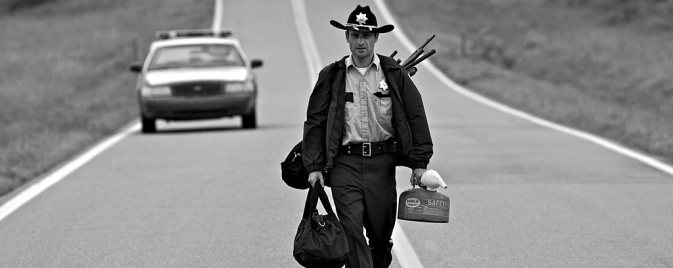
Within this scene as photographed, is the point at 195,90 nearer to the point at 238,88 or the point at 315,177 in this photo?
the point at 238,88

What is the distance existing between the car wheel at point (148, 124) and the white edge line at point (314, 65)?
10.7 m

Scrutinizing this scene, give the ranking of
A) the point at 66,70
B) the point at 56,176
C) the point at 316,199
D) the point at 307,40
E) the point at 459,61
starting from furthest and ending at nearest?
the point at 307,40
the point at 459,61
the point at 66,70
the point at 56,176
the point at 316,199

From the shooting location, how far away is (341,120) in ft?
22.6

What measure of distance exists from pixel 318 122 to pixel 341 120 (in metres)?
0.14

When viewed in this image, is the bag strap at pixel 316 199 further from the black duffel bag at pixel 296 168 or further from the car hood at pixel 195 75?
the car hood at pixel 195 75

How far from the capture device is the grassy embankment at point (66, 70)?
18688 mm

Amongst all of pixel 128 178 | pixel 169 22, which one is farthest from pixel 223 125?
pixel 169 22

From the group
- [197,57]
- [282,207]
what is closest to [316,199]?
[282,207]

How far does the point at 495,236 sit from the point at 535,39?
37.4 meters

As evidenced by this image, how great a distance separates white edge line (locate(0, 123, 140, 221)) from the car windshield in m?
1.35

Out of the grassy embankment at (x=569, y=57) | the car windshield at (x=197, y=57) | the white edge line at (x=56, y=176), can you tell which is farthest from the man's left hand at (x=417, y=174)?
the car windshield at (x=197, y=57)

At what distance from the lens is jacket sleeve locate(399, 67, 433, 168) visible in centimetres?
690

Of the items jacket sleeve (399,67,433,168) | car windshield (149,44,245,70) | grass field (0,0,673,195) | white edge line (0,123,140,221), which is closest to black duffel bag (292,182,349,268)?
jacket sleeve (399,67,433,168)

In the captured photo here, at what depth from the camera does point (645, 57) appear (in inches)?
1578
